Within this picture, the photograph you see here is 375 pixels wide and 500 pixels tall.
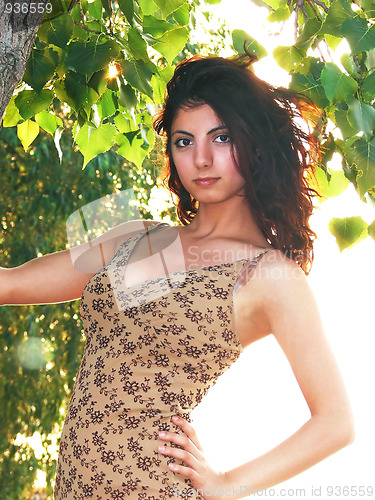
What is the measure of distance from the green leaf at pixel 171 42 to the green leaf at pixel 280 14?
163 mm

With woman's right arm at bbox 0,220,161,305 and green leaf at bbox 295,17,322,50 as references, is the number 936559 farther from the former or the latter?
woman's right arm at bbox 0,220,161,305

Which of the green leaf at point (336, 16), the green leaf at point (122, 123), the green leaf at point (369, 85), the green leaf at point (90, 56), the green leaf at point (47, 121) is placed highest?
the green leaf at point (122, 123)

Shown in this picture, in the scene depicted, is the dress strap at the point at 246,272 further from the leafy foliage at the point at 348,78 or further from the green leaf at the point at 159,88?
the green leaf at the point at 159,88

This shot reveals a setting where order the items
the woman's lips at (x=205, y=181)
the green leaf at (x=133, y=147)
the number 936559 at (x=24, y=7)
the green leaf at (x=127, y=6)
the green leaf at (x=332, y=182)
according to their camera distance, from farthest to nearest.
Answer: the green leaf at (x=133, y=147)
the woman's lips at (x=205, y=181)
the green leaf at (x=332, y=182)
the green leaf at (x=127, y=6)
the number 936559 at (x=24, y=7)

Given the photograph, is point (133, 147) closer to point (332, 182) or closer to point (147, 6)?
point (147, 6)

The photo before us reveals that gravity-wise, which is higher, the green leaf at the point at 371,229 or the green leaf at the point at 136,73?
the green leaf at the point at 136,73

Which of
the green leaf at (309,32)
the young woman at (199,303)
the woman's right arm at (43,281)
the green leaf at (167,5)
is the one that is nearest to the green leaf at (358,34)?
the green leaf at (309,32)

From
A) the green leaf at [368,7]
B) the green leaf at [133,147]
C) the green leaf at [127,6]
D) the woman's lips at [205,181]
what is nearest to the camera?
the green leaf at [368,7]

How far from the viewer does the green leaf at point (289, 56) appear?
3.61 feet

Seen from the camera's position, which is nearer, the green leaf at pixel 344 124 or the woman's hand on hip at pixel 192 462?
the green leaf at pixel 344 124

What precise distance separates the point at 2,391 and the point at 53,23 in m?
2.41

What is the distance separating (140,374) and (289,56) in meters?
0.62

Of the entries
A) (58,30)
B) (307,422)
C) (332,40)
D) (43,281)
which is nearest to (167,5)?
(58,30)

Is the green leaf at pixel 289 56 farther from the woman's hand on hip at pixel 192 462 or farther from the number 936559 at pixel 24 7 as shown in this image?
the woman's hand on hip at pixel 192 462
